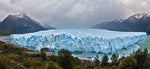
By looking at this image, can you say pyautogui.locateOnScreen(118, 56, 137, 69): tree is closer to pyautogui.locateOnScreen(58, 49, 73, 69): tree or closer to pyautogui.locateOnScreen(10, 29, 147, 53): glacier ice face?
pyautogui.locateOnScreen(58, 49, 73, 69): tree

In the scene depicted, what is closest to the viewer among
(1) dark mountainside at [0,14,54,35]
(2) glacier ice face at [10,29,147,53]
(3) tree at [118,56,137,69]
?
(3) tree at [118,56,137,69]

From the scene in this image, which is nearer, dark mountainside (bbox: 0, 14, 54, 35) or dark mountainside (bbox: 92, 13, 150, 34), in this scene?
dark mountainside (bbox: 92, 13, 150, 34)

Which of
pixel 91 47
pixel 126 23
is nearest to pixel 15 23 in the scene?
pixel 126 23

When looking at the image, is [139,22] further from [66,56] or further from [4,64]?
[4,64]

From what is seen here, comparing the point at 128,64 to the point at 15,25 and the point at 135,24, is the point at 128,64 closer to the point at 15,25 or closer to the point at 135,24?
the point at 135,24

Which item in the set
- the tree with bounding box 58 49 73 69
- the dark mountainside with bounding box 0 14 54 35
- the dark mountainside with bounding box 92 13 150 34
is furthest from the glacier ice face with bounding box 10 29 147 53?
the dark mountainside with bounding box 0 14 54 35

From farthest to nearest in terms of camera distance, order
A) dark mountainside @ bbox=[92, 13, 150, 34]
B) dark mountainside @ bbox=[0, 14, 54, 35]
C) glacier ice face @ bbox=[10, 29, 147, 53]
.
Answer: dark mountainside @ bbox=[0, 14, 54, 35] → dark mountainside @ bbox=[92, 13, 150, 34] → glacier ice face @ bbox=[10, 29, 147, 53]

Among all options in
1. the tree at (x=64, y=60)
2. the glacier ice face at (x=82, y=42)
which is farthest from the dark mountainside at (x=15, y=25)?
the tree at (x=64, y=60)

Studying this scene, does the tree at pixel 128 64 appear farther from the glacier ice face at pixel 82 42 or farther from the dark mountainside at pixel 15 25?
the dark mountainside at pixel 15 25

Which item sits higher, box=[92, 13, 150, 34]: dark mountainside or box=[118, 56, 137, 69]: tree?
box=[92, 13, 150, 34]: dark mountainside

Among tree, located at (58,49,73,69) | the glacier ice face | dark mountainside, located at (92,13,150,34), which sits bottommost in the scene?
tree, located at (58,49,73,69)

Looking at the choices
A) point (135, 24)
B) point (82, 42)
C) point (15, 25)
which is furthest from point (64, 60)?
point (135, 24)
